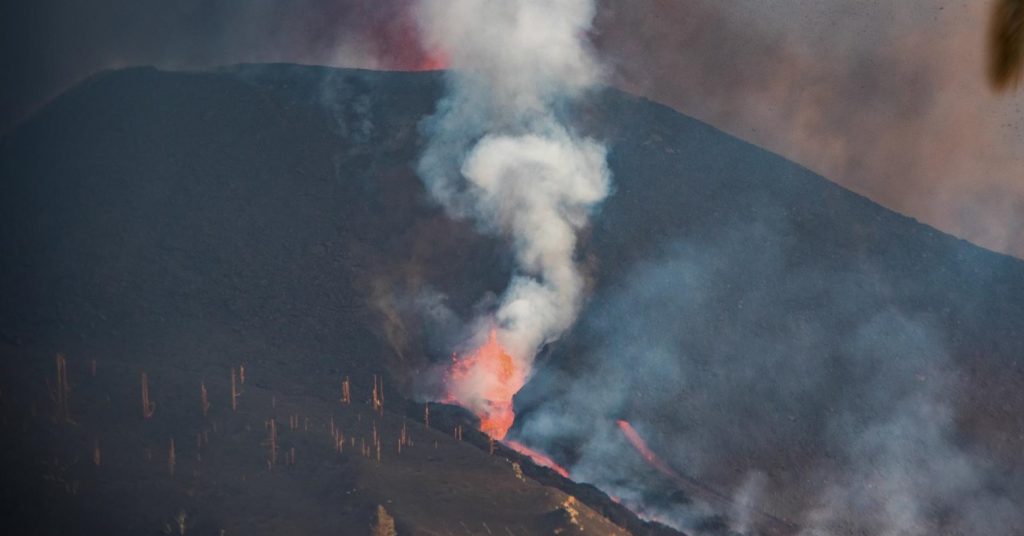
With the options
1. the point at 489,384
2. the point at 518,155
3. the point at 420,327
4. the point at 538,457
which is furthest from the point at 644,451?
the point at 518,155

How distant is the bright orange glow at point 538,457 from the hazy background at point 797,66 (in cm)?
736

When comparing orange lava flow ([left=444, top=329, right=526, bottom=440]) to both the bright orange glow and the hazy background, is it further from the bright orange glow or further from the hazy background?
the hazy background

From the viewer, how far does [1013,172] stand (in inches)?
527

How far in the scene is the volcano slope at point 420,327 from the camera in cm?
913

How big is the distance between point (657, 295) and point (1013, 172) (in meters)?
6.04

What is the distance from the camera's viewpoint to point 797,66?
1441cm

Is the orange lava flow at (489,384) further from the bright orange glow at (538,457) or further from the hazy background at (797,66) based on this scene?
the hazy background at (797,66)

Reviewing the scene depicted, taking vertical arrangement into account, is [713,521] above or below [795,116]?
below

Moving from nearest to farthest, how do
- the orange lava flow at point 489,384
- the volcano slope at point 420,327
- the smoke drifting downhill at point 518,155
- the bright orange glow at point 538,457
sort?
the volcano slope at point 420,327
the bright orange glow at point 538,457
the orange lava flow at point 489,384
the smoke drifting downhill at point 518,155

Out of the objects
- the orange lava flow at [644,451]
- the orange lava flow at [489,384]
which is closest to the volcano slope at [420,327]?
the orange lava flow at [644,451]

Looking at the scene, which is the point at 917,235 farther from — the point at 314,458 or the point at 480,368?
the point at 314,458

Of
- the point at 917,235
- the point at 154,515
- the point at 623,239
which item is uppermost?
the point at 917,235

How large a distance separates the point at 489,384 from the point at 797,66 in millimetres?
7725

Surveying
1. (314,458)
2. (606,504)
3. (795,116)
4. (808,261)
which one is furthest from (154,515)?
(795,116)
